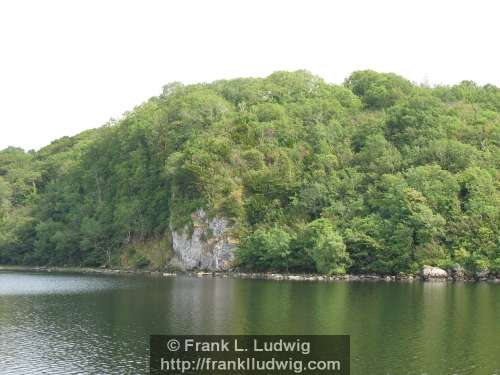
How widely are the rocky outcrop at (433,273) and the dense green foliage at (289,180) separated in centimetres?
186

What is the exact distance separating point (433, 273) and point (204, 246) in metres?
39.6

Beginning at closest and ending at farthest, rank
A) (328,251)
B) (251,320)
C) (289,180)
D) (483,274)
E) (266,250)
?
(251,320)
(483,274)
(328,251)
(266,250)
(289,180)

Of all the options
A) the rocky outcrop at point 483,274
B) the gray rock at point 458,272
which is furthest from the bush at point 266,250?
the rocky outcrop at point 483,274

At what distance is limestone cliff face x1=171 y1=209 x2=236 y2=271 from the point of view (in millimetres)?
108562

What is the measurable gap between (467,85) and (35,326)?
12337 centimetres

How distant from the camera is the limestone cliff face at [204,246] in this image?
108562mm

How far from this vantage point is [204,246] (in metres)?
110

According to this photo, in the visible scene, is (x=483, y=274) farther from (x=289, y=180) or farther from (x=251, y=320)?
(x=251, y=320)

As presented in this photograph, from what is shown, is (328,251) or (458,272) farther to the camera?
(328,251)

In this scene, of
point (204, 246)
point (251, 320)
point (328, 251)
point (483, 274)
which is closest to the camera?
point (251, 320)

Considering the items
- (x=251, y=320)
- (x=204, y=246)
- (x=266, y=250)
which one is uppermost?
(x=204, y=246)

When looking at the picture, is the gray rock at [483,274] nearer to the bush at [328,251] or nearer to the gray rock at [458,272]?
the gray rock at [458,272]

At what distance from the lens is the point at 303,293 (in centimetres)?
7194

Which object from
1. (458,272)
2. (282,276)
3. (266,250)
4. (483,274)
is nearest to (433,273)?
(458,272)
